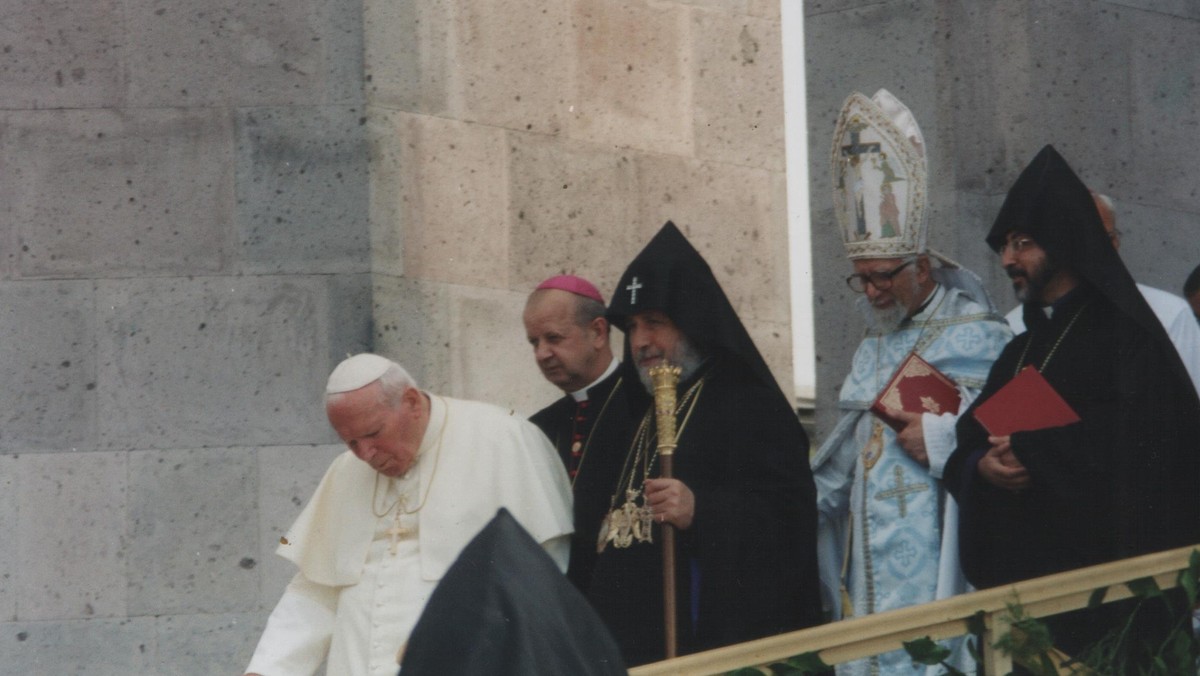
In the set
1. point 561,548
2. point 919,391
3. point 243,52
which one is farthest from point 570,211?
point 919,391

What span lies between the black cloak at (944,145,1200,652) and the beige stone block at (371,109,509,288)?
6.65 ft

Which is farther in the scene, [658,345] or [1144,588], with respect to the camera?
[658,345]

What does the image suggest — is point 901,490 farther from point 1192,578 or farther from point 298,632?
point 298,632

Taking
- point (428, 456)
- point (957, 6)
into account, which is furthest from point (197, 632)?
point (957, 6)

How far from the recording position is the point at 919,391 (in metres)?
6.63

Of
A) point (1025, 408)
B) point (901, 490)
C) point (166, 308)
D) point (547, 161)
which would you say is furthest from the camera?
point (547, 161)

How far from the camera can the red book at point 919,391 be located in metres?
6.61

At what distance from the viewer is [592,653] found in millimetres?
3230

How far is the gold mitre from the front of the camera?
6.89 meters

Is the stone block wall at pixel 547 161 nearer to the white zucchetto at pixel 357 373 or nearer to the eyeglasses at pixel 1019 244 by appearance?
the white zucchetto at pixel 357 373

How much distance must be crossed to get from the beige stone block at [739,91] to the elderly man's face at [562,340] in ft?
4.70

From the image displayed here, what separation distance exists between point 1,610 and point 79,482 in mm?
459

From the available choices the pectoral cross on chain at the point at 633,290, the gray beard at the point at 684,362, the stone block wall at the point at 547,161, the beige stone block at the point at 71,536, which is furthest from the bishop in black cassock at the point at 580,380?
the beige stone block at the point at 71,536

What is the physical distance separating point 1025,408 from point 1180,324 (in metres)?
0.89
